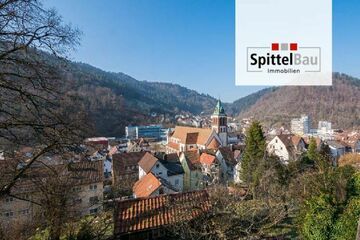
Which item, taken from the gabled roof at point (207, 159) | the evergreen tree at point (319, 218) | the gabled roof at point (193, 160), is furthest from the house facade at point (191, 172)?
the evergreen tree at point (319, 218)

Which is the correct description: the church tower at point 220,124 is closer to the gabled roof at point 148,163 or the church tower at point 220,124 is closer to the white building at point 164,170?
the white building at point 164,170

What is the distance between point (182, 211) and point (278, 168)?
879 centimetres

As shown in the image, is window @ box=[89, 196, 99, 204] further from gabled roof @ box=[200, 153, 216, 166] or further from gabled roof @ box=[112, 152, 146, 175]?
gabled roof @ box=[200, 153, 216, 166]

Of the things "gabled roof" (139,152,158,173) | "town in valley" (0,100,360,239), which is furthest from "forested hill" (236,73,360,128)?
"gabled roof" (139,152,158,173)

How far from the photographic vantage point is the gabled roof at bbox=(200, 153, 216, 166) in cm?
2574

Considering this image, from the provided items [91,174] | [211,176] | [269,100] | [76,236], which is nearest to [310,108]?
[269,100]

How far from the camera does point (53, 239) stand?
8430mm

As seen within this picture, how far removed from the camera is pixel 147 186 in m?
17.9

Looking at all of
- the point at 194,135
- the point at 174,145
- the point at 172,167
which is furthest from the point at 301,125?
the point at 172,167

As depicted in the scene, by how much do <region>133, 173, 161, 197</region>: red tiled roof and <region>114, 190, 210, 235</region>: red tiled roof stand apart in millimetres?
7653

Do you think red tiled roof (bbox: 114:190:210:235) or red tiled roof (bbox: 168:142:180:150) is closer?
red tiled roof (bbox: 114:190:210:235)

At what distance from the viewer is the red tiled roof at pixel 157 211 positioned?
847 cm

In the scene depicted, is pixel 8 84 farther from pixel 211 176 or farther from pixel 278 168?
pixel 211 176

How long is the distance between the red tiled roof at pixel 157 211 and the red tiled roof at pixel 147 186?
7.65 metres
